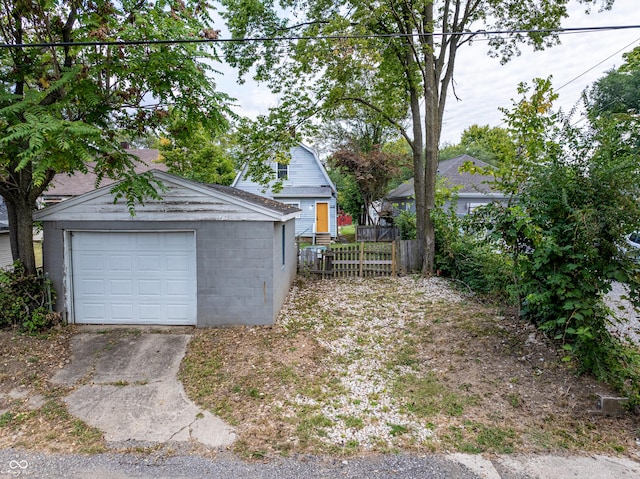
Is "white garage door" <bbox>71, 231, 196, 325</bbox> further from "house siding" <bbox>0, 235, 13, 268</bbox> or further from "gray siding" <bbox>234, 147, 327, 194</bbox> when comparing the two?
"gray siding" <bbox>234, 147, 327, 194</bbox>

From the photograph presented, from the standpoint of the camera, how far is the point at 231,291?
22.2 ft

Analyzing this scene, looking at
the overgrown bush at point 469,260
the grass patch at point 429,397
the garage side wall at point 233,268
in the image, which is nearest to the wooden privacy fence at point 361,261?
the overgrown bush at point 469,260

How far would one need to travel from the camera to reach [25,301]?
6477 mm

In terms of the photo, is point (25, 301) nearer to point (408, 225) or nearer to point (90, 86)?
point (90, 86)

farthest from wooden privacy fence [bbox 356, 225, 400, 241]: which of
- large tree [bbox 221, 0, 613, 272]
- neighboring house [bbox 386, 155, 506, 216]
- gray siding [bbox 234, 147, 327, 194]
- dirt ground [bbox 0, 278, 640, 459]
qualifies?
dirt ground [bbox 0, 278, 640, 459]

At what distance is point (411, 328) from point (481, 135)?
15.3ft

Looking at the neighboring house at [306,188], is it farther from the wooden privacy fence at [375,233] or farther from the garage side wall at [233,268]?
the garage side wall at [233,268]

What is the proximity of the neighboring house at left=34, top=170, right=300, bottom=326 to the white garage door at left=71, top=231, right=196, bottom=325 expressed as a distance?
0.02 metres

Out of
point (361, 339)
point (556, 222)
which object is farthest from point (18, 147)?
point (556, 222)

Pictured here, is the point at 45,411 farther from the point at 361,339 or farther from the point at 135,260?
the point at 361,339

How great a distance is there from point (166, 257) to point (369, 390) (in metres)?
4.50

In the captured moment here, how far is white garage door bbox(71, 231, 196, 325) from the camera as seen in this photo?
6.82m

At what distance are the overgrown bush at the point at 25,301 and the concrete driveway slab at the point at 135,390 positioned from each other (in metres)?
0.75

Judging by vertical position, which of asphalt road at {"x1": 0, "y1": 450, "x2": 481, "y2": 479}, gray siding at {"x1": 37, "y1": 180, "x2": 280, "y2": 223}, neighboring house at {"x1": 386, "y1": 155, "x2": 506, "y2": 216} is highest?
neighboring house at {"x1": 386, "y1": 155, "x2": 506, "y2": 216}
